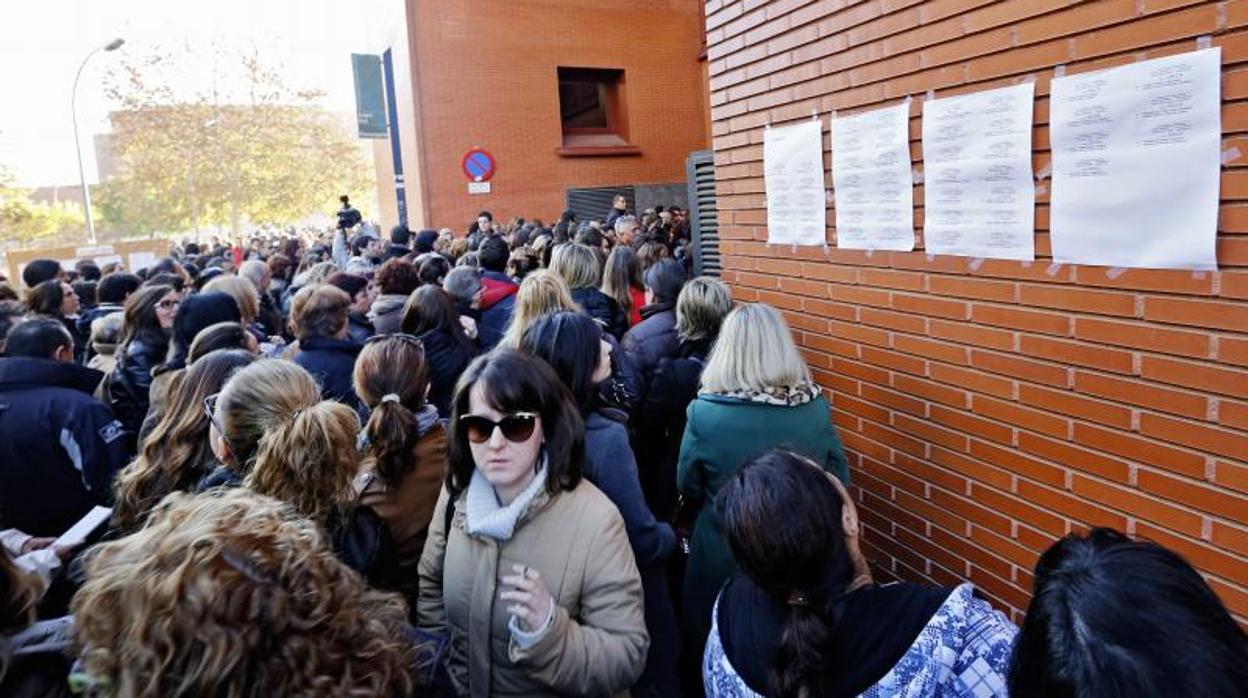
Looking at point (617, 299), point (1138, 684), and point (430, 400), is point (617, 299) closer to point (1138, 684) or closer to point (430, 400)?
point (430, 400)

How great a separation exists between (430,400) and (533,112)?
14.8m

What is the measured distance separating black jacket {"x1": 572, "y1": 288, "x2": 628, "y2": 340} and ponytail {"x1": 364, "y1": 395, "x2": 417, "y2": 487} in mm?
2786

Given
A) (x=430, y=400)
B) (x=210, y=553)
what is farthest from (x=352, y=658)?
(x=430, y=400)

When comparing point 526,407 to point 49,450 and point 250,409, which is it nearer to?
point 250,409

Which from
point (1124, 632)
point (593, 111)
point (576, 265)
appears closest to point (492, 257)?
point (576, 265)

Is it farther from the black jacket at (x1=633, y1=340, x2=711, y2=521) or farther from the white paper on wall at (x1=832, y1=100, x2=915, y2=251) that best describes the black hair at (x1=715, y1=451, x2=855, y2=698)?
the black jacket at (x1=633, y1=340, x2=711, y2=521)

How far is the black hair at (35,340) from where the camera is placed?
3874 mm

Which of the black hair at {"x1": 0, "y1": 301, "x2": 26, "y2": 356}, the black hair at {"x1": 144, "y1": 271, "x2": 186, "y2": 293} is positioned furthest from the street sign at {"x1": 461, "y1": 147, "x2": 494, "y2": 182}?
the black hair at {"x1": 0, "y1": 301, "x2": 26, "y2": 356}

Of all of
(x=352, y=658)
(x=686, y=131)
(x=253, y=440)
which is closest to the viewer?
(x=352, y=658)

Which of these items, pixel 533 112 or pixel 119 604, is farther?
pixel 533 112

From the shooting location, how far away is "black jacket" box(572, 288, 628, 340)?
5.46 meters

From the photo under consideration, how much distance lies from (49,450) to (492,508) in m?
2.54

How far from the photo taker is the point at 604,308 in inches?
217

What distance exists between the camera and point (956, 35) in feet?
9.23
